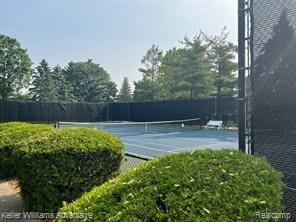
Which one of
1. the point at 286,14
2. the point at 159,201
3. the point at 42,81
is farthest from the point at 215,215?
the point at 42,81

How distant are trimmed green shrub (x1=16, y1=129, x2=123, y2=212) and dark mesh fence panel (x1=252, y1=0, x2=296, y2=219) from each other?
183 cm

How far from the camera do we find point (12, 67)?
31.2m

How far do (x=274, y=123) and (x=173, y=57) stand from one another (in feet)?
83.6

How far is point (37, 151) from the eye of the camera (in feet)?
10.6

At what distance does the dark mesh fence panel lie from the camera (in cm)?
210

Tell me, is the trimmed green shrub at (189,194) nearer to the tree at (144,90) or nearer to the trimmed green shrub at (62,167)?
the trimmed green shrub at (62,167)

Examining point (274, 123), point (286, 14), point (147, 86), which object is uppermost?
point (147, 86)

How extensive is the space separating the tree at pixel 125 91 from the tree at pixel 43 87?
30.6 feet

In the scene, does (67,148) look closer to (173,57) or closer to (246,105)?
→ (246,105)

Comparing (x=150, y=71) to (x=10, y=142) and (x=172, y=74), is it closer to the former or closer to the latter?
(x=172, y=74)

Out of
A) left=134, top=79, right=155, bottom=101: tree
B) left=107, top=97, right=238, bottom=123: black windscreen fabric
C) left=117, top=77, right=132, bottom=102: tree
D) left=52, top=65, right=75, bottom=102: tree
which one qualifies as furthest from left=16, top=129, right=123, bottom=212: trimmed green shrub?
left=117, top=77, right=132, bottom=102: tree

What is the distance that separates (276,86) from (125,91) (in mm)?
40326

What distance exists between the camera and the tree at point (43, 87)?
3559 cm

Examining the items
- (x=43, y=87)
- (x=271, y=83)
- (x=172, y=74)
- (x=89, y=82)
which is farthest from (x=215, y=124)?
(x=89, y=82)
